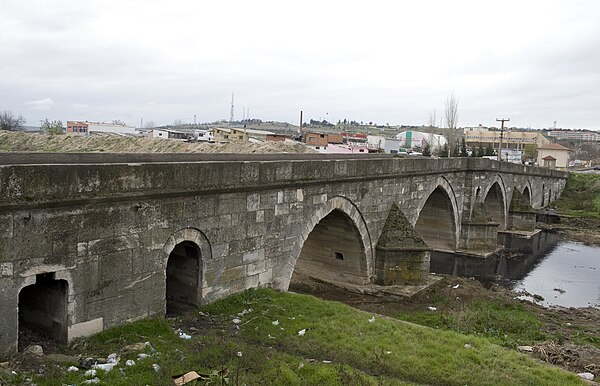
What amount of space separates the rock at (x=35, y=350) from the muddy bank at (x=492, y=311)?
7.81m

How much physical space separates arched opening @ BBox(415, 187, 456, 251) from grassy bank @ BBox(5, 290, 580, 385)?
13980mm

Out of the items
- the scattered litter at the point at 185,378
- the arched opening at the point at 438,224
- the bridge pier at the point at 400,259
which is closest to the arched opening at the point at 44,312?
the scattered litter at the point at 185,378

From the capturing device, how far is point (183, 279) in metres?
9.00

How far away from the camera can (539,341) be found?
11.0m

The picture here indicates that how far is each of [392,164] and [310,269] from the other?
384 centimetres

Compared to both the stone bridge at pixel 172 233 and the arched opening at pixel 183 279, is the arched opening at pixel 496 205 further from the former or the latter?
the arched opening at pixel 183 279

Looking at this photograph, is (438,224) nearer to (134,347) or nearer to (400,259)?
(400,259)

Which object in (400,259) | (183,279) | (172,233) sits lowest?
(400,259)

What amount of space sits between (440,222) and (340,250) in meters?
9.64

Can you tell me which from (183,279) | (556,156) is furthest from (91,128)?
(183,279)

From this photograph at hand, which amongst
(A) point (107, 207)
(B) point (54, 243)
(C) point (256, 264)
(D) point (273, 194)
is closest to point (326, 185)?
(D) point (273, 194)

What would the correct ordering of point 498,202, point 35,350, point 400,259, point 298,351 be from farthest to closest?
1. point 498,202
2. point 400,259
3. point 298,351
4. point 35,350

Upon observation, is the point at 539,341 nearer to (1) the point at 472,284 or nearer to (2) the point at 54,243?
(1) the point at 472,284

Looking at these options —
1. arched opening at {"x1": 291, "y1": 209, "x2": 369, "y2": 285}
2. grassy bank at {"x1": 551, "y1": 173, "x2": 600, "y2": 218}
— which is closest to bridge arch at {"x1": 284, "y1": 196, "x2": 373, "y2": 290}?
arched opening at {"x1": 291, "y1": 209, "x2": 369, "y2": 285}
